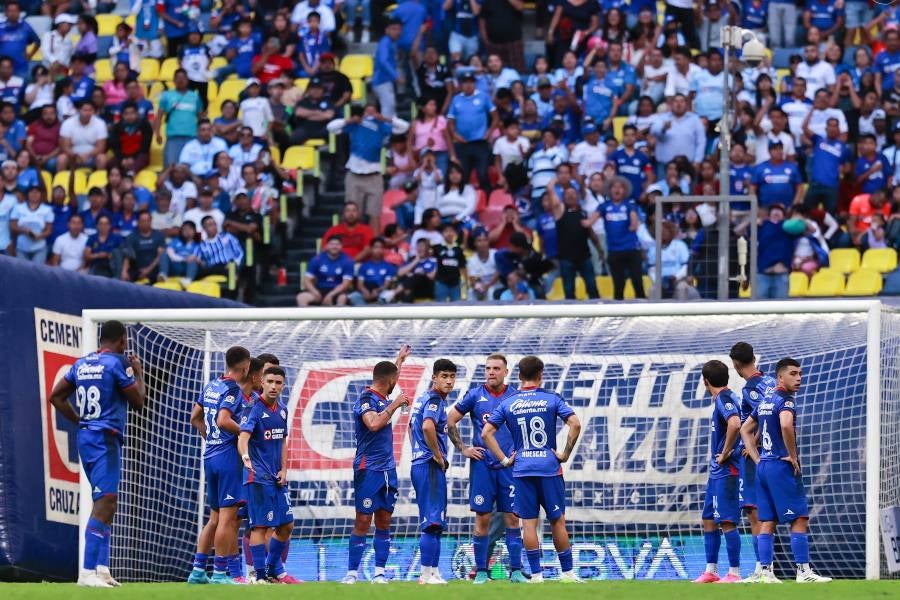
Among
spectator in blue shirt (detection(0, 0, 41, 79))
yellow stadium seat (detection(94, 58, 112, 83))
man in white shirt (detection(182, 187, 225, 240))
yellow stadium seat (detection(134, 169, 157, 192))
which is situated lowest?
man in white shirt (detection(182, 187, 225, 240))

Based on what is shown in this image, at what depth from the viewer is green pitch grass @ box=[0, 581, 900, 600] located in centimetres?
1219

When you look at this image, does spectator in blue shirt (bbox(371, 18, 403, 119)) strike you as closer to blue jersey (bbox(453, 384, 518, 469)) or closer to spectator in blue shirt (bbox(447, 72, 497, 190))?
spectator in blue shirt (bbox(447, 72, 497, 190))

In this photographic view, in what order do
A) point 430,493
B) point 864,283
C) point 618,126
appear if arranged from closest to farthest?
point 430,493 → point 864,283 → point 618,126

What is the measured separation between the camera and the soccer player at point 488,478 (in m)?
15.4

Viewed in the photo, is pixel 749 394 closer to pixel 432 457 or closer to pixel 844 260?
pixel 432 457

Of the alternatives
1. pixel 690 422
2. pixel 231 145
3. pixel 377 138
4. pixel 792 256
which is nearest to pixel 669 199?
pixel 792 256

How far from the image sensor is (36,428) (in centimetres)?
1606

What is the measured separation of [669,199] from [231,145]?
271 inches

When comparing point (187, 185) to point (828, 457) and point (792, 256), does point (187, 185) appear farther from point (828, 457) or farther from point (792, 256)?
point (828, 457)

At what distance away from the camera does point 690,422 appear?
17.5 metres

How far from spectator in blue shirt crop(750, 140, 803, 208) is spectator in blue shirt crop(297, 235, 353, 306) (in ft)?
15.7

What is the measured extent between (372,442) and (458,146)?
8.76 meters

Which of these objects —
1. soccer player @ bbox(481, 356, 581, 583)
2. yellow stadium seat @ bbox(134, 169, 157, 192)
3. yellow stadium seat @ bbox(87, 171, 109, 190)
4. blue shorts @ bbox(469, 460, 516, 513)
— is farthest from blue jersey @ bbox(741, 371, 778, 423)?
yellow stadium seat @ bbox(87, 171, 109, 190)

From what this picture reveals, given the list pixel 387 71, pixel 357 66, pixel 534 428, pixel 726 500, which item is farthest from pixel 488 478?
pixel 357 66
